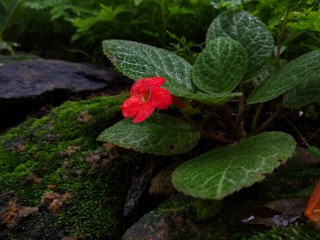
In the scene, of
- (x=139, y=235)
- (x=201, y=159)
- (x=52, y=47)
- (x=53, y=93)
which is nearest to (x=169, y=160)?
(x=201, y=159)

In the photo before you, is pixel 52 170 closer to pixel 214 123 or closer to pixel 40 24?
pixel 214 123

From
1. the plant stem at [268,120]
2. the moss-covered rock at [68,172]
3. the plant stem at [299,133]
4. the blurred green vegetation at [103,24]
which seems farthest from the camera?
the blurred green vegetation at [103,24]

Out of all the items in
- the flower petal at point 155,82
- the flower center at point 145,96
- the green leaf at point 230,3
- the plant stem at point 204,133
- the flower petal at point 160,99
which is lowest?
the plant stem at point 204,133

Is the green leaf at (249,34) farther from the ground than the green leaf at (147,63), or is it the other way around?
the green leaf at (249,34)

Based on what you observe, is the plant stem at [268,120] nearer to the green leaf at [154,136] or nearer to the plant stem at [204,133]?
the plant stem at [204,133]

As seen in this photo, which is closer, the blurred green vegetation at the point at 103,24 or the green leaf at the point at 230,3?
the green leaf at the point at 230,3

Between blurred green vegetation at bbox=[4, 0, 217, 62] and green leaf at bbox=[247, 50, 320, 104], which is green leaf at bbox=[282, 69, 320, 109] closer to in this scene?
green leaf at bbox=[247, 50, 320, 104]

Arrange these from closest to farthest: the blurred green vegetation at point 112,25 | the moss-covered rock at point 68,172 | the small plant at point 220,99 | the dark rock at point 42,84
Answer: the small plant at point 220,99 < the moss-covered rock at point 68,172 < the dark rock at point 42,84 < the blurred green vegetation at point 112,25

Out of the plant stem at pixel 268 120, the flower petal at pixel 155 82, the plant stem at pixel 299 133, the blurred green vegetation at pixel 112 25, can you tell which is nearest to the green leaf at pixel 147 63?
the flower petal at pixel 155 82

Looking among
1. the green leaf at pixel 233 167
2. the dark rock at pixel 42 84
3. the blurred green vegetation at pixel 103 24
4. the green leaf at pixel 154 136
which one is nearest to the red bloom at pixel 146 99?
the green leaf at pixel 154 136
